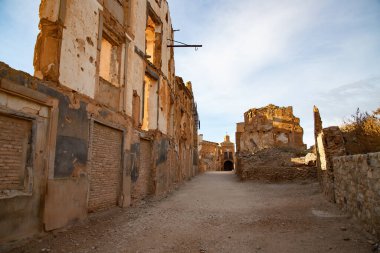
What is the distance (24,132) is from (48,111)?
2.34ft

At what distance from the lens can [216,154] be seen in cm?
4500

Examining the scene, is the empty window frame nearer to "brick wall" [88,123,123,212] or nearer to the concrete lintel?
"brick wall" [88,123,123,212]

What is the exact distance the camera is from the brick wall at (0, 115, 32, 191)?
4.54 metres

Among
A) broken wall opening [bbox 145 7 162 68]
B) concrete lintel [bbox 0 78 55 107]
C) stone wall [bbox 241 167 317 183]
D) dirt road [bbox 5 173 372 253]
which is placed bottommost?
dirt road [bbox 5 173 372 253]

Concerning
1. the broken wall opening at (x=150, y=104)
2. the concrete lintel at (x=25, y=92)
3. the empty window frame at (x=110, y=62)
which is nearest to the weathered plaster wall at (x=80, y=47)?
the concrete lintel at (x=25, y=92)

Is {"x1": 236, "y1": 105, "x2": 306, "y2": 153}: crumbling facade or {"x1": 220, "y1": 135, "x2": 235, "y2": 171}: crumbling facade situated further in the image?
{"x1": 220, "y1": 135, "x2": 235, "y2": 171}: crumbling facade

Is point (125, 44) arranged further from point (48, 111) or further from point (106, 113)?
point (48, 111)

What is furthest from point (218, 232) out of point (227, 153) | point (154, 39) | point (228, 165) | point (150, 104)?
point (228, 165)

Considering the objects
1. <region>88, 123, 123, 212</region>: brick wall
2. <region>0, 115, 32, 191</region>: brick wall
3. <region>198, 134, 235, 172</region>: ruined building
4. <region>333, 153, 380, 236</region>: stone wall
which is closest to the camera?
<region>333, 153, 380, 236</region>: stone wall

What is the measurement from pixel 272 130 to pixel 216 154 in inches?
655

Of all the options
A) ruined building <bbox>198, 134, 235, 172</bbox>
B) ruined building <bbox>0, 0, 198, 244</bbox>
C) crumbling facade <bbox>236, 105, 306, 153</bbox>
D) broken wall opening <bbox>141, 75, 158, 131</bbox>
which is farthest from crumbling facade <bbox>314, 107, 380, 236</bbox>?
ruined building <bbox>198, 134, 235, 172</bbox>

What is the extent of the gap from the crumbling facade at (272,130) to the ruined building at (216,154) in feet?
31.9

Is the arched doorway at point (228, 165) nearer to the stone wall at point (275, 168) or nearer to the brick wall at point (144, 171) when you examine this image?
the stone wall at point (275, 168)

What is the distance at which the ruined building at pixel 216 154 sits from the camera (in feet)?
133
